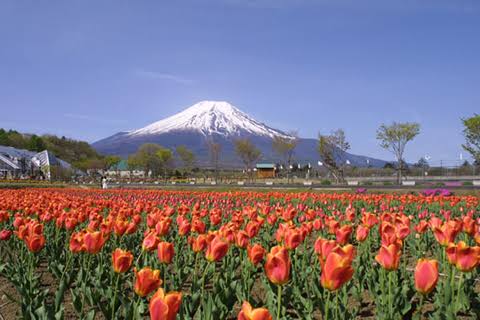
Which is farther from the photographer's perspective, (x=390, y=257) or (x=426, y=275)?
(x=390, y=257)

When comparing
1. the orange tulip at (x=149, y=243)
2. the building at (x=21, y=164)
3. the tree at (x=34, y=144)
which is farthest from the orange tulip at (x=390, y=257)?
the tree at (x=34, y=144)

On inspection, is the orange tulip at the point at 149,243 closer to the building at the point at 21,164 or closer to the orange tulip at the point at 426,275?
the orange tulip at the point at 426,275

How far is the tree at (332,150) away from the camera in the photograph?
49.6m

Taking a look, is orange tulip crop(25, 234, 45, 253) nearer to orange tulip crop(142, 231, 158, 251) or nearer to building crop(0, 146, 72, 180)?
orange tulip crop(142, 231, 158, 251)

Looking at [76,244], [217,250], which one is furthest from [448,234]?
[76,244]

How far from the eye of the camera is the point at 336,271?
2.46 meters

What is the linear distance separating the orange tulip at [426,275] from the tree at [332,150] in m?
46.2

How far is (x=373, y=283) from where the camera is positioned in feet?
14.5

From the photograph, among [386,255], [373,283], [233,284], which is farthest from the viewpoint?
[373,283]

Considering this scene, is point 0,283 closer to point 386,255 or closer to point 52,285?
point 52,285

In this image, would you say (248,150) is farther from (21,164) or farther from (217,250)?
(217,250)

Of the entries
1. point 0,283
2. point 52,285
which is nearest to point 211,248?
point 52,285

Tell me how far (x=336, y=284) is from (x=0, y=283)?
173 inches

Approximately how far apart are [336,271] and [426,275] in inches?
26.8
